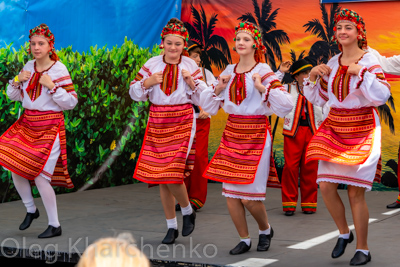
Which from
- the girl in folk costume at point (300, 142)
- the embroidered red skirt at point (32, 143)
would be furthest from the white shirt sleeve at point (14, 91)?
the girl in folk costume at point (300, 142)

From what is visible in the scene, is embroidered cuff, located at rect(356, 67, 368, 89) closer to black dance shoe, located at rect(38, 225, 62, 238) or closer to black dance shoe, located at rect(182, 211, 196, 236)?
black dance shoe, located at rect(182, 211, 196, 236)

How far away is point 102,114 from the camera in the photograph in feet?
23.4

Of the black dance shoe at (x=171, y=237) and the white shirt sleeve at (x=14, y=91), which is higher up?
the white shirt sleeve at (x=14, y=91)

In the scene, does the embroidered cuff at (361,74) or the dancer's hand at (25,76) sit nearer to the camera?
the embroidered cuff at (361,74)

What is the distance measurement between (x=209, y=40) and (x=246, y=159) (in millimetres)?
4136

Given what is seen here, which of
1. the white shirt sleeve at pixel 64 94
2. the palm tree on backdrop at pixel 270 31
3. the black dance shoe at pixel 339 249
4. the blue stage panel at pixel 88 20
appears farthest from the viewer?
the palm tree on backdrop at pixel 270 31

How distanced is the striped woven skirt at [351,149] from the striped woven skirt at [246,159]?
35cm

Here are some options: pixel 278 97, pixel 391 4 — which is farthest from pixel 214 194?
pixel 278 97

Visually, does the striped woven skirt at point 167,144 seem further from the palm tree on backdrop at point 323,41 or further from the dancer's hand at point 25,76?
the palm tree on backdrop at point 323,41

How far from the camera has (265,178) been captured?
13.3 ft

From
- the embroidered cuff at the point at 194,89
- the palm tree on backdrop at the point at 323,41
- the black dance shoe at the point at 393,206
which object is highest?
the palm tree on backdrop at the point at 323,41

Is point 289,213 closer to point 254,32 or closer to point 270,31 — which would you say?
point 254,32

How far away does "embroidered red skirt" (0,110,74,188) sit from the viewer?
14.6 ft

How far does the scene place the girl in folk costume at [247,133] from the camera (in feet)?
13.0
